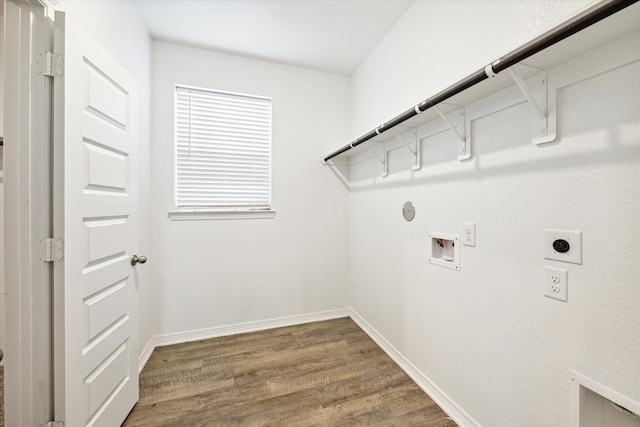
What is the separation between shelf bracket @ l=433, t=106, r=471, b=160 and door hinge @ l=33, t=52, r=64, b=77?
67.7 inches

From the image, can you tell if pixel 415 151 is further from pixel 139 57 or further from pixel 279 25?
pixel 139 57

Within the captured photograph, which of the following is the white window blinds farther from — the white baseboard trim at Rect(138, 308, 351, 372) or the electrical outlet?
the electrical outlet

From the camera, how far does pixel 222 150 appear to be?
244cm

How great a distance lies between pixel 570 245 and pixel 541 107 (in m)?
0.56

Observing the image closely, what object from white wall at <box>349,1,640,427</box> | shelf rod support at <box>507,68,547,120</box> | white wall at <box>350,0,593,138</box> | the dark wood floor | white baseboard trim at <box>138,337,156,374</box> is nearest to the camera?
white wall at <box>349,1,640,427</box>

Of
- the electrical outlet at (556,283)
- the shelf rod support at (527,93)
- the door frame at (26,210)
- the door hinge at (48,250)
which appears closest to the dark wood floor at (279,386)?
the door frame at (26,210)

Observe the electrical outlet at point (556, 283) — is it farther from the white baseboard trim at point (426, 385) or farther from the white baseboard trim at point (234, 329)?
the white baseboard trim at point (234, 329)

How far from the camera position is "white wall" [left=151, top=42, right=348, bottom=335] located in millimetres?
2279

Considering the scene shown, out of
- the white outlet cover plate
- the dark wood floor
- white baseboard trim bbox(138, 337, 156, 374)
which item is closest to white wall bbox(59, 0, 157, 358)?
white baseboard trim bbox(138, 337, 156, 374)

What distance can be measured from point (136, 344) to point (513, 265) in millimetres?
2147

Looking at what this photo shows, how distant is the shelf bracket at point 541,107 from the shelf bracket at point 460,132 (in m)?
0.33

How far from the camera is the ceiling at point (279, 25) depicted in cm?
184

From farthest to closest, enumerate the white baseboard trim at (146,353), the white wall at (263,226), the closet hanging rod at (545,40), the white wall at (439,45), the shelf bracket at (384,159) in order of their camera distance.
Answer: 1. the white wall at (263,226)
2. the shelf bracket at (384,159)
3. the white baseboard trim at (146,353)
4. the white wall at (439,45)
5. the closet hanging rod at (545,40)

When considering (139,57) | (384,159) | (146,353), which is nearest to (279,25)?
(139,57)
